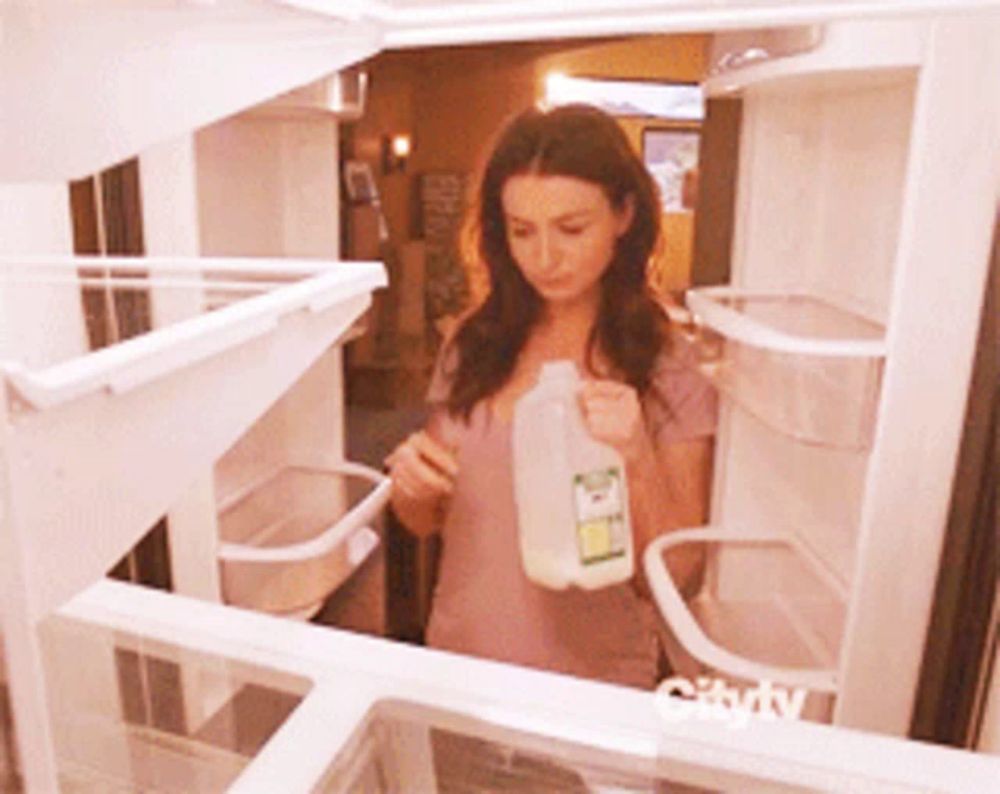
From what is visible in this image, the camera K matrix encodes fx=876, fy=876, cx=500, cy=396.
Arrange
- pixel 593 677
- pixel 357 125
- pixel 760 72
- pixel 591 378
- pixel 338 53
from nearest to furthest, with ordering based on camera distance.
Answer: pixel 338 53 < pixel 760 72 < pixel 593 677 < pixel 591 378 < pixel 357 125

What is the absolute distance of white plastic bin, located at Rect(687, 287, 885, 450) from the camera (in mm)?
904

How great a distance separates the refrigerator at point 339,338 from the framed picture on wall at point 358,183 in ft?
3.46

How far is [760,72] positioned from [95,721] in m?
0.90

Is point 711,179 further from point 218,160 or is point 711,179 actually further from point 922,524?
point 218,160

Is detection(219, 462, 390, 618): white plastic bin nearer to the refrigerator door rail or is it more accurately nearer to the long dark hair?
the long dark hair

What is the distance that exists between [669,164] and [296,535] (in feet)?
3.50

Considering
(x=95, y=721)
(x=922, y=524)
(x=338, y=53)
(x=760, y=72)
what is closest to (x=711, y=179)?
(x=760, y=72)

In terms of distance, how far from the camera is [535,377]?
1.53 m

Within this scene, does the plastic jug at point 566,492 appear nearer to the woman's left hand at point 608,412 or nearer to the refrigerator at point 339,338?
the woman's left hand at point 608,412

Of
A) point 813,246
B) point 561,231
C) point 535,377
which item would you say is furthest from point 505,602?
point 813,246

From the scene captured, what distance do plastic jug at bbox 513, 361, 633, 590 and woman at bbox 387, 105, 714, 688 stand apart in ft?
1.13

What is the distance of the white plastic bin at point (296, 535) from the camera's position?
1411mm

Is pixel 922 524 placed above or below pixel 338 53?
below

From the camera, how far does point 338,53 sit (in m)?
0.55
